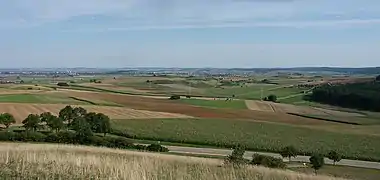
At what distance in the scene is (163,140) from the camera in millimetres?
51719

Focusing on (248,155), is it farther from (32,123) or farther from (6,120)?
(6,120)

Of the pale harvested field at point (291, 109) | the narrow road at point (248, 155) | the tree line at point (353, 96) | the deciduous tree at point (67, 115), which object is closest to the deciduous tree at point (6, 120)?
the deciduous tree at point (67, 115)

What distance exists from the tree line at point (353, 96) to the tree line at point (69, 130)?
54.9 meters

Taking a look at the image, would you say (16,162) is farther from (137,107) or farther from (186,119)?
(137,107)

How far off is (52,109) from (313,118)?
1374 inches

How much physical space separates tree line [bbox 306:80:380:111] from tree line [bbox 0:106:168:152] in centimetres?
5494

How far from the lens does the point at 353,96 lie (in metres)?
99.4

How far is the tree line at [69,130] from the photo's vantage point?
42031 millimetres

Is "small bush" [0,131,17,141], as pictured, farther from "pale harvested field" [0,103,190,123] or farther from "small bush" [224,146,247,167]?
"small bush" [224,146,247,167]

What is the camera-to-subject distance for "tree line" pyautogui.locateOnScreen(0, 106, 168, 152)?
42031 millimetres

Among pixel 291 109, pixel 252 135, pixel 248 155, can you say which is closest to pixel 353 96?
Answer: pixel 291 109

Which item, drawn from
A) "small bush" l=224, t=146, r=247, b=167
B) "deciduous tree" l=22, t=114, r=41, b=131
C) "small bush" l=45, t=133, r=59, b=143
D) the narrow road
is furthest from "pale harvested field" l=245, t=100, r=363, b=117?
"small bush" l=224, t=146, r=247, b=167

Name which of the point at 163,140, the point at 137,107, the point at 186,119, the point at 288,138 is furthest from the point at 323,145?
the point at 137,107

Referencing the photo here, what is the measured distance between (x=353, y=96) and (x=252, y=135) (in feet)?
164
